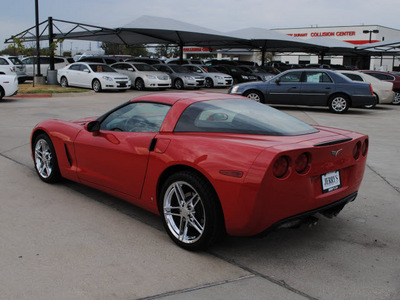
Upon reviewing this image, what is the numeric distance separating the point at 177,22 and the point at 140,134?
24733 millimetres

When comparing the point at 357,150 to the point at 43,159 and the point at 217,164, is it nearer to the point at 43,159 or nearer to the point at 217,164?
the point at 217,164

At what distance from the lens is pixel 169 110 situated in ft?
13.5

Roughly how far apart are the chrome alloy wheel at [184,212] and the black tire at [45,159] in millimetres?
2201

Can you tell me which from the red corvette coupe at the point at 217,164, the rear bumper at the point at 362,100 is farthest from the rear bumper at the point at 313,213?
the rear bumper at the point at 362,100

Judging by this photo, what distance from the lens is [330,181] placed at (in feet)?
11.9

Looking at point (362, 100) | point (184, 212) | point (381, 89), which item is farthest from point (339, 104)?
point (184, 212)

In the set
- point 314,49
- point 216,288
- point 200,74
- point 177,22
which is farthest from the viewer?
point 314,49

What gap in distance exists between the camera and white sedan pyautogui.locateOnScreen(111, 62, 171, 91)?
2225cm

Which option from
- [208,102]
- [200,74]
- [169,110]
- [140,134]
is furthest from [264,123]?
[200,74]

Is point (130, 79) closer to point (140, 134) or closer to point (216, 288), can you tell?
point (140, 134)

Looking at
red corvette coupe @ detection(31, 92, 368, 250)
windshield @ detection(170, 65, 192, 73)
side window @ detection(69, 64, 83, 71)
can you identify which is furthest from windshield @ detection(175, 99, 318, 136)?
windshield @ detection(170, 65, 192, 73)

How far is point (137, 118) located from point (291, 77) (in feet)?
39.9

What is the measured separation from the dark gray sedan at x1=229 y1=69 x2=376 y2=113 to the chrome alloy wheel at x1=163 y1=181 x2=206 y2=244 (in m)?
12.4

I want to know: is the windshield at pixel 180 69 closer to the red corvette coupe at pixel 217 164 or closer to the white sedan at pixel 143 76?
the white sedan at pixel 143 76
